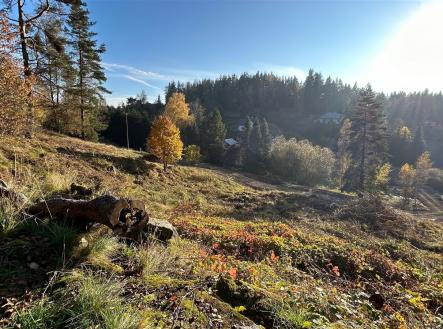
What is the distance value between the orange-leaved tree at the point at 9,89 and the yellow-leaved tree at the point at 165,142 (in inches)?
669

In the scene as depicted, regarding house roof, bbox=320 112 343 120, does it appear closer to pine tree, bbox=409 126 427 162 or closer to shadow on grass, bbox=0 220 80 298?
pine tree, bbox=409 126 427 162

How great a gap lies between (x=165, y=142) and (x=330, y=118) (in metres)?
121

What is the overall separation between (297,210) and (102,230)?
18.2m

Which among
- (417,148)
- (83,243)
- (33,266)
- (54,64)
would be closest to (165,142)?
(54,64)

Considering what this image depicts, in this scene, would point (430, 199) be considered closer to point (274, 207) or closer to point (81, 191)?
point (274, 207)

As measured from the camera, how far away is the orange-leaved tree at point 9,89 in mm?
10219

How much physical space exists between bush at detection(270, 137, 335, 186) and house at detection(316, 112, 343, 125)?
71381 mm

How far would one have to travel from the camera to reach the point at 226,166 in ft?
225

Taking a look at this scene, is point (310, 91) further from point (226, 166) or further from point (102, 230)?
point (102, 230)

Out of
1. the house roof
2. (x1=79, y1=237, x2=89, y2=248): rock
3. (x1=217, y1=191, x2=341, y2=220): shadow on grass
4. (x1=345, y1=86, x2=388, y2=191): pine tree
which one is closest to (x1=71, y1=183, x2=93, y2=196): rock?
(x1=79, y1=237, x2=89, y2=248): rock

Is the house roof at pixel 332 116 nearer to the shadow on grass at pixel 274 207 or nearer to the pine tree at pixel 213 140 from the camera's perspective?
the pine tree at pixel 213 140

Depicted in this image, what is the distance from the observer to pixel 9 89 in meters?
10.5

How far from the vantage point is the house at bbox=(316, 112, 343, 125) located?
131 m

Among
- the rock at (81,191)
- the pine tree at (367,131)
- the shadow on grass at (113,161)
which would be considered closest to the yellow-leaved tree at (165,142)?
the shadow on grass at (113,161)
